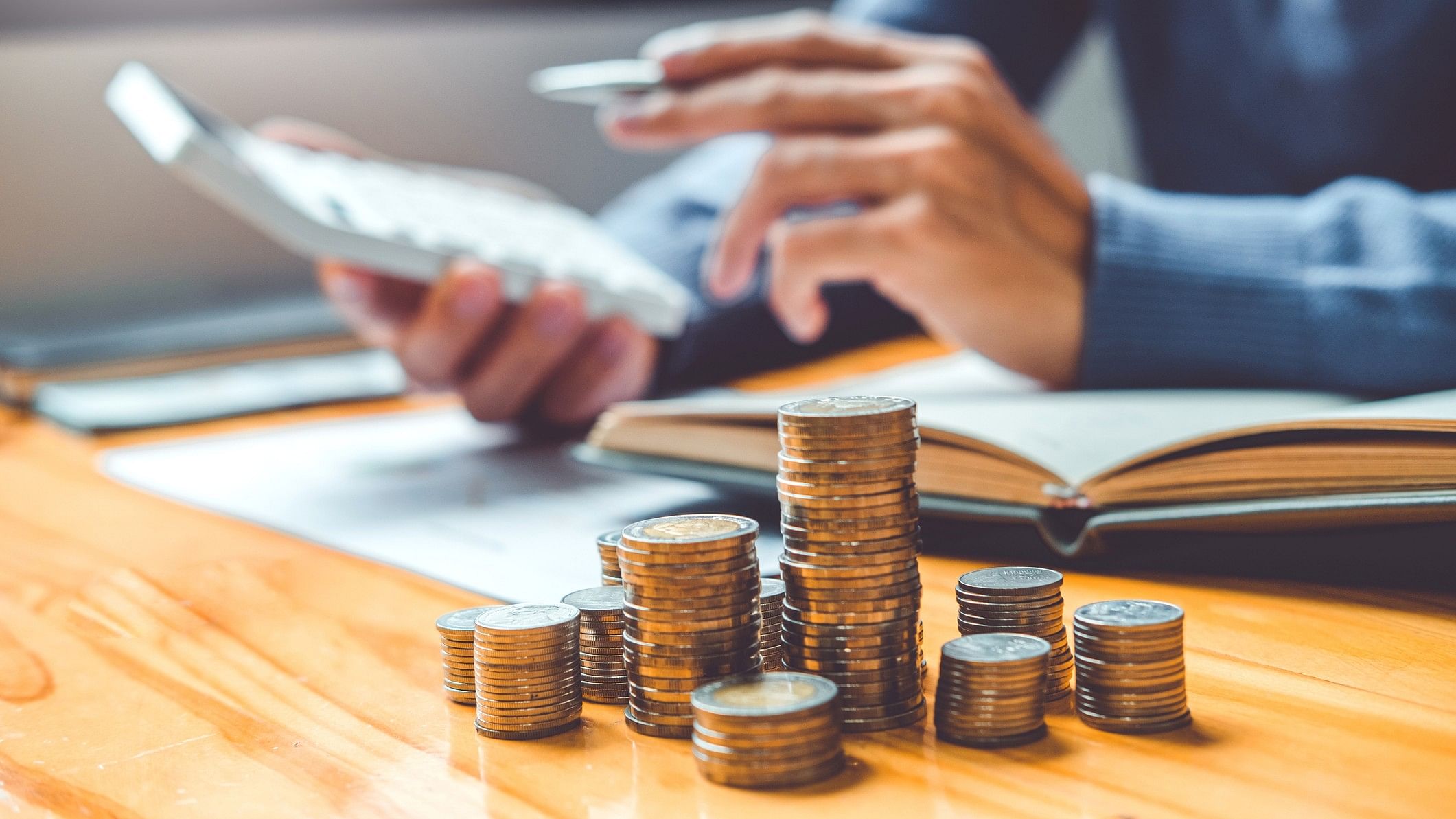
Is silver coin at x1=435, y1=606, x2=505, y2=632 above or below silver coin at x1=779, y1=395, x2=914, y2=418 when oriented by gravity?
below

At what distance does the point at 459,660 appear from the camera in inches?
19.4

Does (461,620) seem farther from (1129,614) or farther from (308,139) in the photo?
(308,139)

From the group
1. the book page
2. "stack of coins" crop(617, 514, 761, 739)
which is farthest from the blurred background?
"stack of coins" crop(617, 514, 761, 739)

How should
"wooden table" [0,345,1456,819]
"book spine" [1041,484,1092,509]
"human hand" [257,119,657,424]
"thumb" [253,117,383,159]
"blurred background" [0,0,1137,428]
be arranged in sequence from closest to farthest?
"wooden table" [0,345,1456,819] < "book spine" [1041,484,1092,509] < "human hand" [257,119,657,424] < "thumb" [253,117,383,159] < "blurred background" [0,0,1137,428]

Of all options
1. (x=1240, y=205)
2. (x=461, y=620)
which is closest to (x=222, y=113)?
(x=1240, y=205)

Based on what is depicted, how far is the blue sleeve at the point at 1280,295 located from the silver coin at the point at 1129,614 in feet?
1.65

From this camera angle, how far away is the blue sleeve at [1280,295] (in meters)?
0.87

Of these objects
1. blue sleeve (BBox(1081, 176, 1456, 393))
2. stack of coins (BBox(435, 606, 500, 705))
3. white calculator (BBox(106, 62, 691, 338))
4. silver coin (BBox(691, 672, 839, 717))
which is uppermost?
white calculator (BBox(106, 62, 691, 338))

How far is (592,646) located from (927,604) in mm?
171

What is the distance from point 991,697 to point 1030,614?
7 centimetres

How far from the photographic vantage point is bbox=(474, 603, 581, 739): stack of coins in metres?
0.46

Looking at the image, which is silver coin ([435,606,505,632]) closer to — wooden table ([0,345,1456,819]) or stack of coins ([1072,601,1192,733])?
wooden table ([0,345,1456,819])

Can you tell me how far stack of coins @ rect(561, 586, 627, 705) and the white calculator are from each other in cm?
51

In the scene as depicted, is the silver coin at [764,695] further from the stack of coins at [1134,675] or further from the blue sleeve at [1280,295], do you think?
the blue sleeve at [1280,295]
